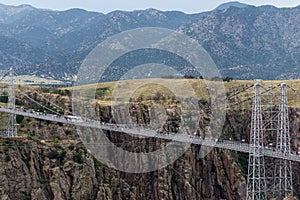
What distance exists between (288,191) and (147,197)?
24383 mm

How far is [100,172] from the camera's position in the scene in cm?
7494

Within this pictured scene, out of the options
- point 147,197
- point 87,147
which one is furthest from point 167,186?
point 87,147

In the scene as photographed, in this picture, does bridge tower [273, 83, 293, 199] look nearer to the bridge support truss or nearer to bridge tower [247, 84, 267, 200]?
the bridge support truss

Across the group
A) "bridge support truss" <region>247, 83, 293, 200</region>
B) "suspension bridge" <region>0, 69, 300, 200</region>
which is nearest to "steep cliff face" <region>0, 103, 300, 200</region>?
"suspension bridge" <region>0, 69, 300, 200</region>

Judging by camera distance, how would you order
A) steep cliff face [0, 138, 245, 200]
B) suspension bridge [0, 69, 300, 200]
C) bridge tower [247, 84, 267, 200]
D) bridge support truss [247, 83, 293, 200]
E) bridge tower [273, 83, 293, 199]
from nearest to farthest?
steep cliff face [0, 138, 245, 200], bridge tower [247, 84, 267, 200], bridge support truss [247, 83, 293, 200], suspension bridge [0, 69, 300, 200], bridge tower [273, 83, 293, 199]

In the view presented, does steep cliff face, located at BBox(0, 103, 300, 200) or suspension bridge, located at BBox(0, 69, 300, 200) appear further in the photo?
suspension bridge, located at BBox(0, 69, 300, 200)

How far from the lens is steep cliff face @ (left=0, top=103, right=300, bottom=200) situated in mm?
65125

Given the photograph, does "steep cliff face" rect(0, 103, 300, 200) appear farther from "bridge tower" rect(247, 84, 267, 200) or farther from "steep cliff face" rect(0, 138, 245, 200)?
"bridge tower" rect(247, 84, 267, 200)

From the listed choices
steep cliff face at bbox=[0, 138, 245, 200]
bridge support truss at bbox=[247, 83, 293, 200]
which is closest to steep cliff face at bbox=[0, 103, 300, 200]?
steep cliff face at bbox=[0, 138, 245, 200]

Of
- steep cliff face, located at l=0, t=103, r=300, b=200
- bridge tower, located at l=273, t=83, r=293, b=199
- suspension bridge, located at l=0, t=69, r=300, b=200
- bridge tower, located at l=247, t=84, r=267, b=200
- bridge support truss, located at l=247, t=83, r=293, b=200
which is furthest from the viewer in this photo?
bridge tower, located at l=273, t=83, r=293, b=199

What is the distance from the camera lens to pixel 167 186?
8506 centimetres

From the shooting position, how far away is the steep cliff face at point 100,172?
214 ft

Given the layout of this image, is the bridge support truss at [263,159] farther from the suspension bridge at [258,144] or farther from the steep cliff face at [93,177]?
the steep cliff face at [93,177]

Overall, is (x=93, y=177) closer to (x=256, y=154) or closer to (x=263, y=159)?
(x=256, y=154)
